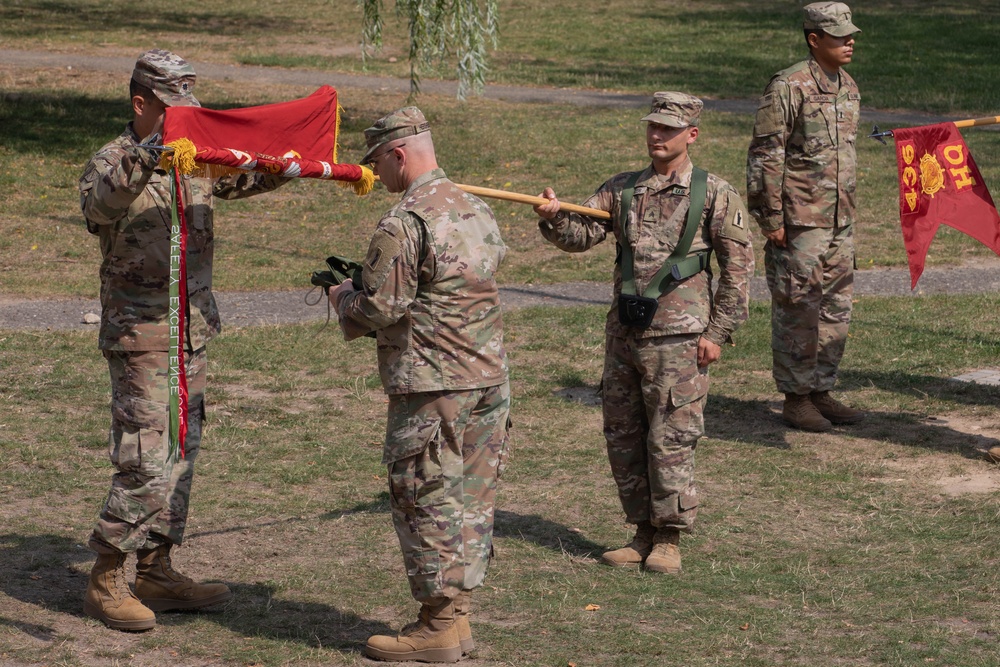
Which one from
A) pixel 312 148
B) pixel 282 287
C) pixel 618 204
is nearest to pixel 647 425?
pixel 618 204

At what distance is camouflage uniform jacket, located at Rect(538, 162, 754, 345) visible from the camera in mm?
6727

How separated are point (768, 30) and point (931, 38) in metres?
3.31

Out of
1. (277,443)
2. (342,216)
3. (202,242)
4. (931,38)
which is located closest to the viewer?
(202,242)

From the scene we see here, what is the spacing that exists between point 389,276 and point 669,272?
190 centimetres

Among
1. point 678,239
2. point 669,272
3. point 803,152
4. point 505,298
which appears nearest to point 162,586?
point 669,272

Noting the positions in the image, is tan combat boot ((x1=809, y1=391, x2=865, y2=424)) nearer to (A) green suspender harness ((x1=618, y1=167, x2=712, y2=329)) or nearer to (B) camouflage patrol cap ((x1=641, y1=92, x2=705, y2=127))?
(A) green suspender harness ((x1=618, y1=167, x2=712, y2=329))

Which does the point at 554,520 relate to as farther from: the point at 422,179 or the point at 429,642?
the point at 422,179

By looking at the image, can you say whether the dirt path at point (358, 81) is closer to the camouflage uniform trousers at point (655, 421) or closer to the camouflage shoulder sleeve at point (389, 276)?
the camouflage uniform trousers at point (655, 421)

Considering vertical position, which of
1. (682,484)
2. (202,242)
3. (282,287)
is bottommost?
(282,287)

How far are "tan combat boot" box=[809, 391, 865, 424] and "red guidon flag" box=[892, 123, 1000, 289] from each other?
1183 millimetres

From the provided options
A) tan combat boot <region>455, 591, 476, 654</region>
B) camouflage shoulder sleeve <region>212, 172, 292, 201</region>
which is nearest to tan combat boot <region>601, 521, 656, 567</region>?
tan combat boot <region>455, 591, 476, 654</region>

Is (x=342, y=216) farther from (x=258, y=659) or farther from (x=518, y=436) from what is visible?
(x=258, y=659)

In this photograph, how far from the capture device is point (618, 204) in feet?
22.6

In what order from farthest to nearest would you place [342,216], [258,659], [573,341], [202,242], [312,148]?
[342,216] → [573,341] → [312,148] → [202,242] → [258,659]
